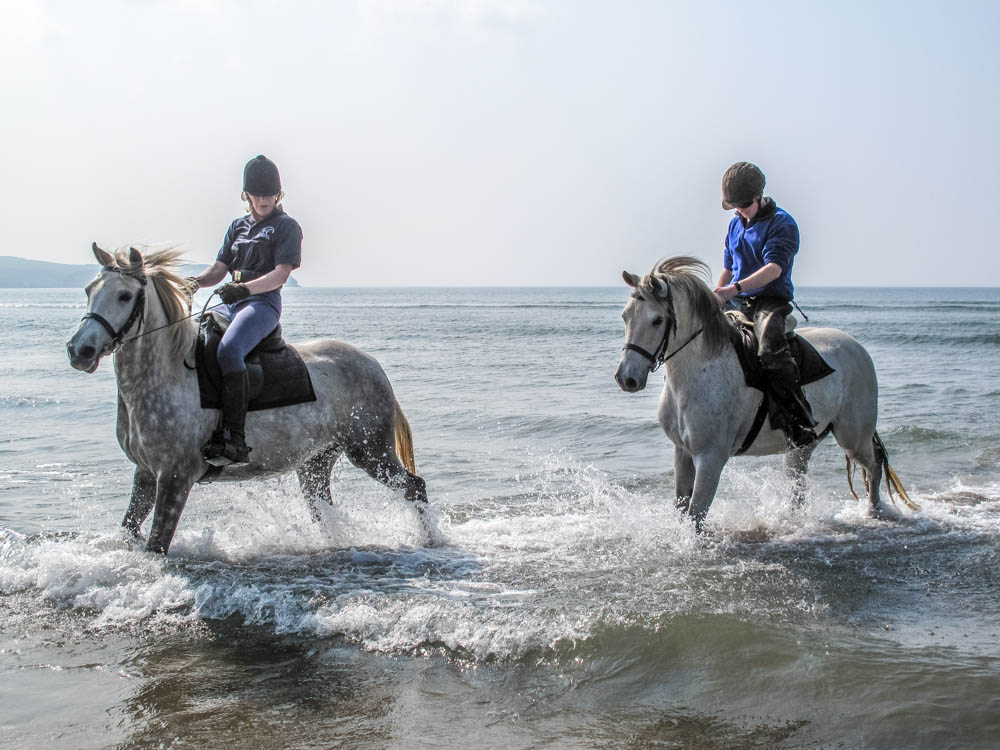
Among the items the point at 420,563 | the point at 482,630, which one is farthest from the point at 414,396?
the point at 482,630

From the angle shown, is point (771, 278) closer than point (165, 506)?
No

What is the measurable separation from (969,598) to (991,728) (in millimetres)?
1863

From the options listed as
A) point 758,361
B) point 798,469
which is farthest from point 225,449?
point 798,469

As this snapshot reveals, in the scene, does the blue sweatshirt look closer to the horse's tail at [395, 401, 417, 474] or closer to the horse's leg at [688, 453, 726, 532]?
the horse's leg at [688, 453, 726, 532]

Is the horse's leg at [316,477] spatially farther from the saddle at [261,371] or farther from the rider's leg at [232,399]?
the rider's leg at [232,399]

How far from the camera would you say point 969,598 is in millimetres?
5789

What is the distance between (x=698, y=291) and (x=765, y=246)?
818mm

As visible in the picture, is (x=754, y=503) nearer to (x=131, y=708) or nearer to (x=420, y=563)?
(x=420, y=563)

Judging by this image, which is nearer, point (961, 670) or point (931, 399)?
point (961, 670)

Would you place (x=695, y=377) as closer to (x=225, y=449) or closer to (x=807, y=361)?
(x=807, y=361)

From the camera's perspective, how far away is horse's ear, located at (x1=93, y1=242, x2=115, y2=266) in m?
5.88

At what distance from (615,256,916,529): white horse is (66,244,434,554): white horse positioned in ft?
7.32

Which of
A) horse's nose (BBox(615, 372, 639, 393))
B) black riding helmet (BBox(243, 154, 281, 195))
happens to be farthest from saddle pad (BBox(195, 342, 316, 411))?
horse's nose (BBox(615, 372, 639, 393))

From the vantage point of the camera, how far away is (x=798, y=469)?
26.7ft
